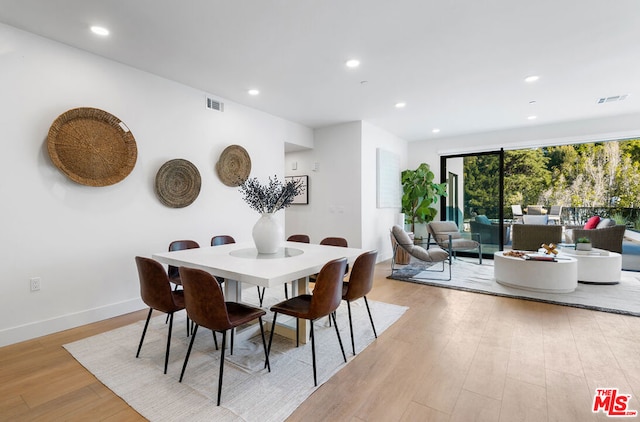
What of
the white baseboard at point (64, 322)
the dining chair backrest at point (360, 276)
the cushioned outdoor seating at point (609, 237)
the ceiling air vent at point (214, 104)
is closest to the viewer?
the dining chair backrest at point (360, 276)

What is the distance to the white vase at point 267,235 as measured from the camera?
8.70ft

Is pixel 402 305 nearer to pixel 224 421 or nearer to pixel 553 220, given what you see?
pixel 224 421

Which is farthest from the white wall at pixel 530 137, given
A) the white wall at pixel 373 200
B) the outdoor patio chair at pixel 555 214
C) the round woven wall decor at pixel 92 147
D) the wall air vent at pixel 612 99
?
the round woven wall decor at pixel 92 147

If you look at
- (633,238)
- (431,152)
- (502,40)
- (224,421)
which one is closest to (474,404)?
(224,421)

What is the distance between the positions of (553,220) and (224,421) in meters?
9.54

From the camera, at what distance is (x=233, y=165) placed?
13.9ft

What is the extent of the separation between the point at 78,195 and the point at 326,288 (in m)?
2.59

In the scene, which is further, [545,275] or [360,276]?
[545,275]

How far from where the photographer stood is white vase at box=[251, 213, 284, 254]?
104 inches

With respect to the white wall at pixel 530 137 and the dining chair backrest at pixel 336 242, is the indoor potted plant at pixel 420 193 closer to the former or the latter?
the white wall at pixel 530 137

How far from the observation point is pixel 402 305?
136 inches

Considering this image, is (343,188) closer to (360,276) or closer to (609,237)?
(360,276)

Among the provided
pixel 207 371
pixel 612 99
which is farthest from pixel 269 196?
pixel 612 99

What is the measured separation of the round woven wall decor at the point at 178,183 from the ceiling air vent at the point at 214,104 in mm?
866
